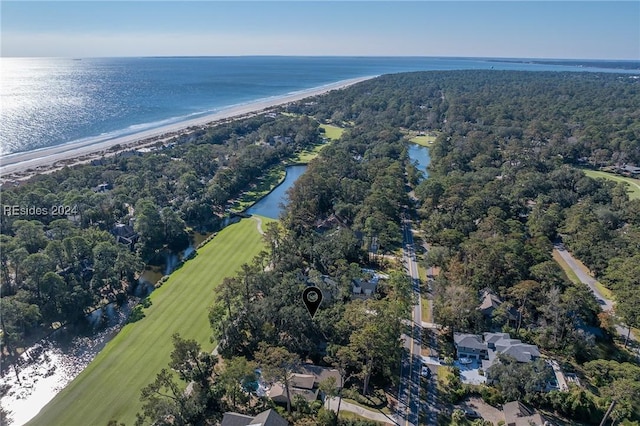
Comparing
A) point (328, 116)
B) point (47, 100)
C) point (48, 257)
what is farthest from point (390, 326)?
point (47, 100)

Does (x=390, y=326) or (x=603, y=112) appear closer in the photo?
(x=390, y=326)

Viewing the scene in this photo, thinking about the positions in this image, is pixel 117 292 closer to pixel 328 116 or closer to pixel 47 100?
pixel 328 116

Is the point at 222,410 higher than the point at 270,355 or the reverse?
the reverse

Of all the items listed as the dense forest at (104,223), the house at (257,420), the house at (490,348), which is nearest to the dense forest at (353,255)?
the dense forest at (104,223)

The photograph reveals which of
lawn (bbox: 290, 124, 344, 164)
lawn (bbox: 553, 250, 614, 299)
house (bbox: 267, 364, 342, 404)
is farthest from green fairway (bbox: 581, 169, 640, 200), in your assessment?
house (bbox: 267, 364, 342, 404)

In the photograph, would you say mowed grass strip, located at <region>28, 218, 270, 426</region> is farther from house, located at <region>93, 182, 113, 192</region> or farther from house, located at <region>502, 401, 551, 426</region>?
house, located at <region>93, 182, 113, 192</region>

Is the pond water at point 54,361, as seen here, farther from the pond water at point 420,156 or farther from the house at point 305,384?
the pond water at point 420,156
